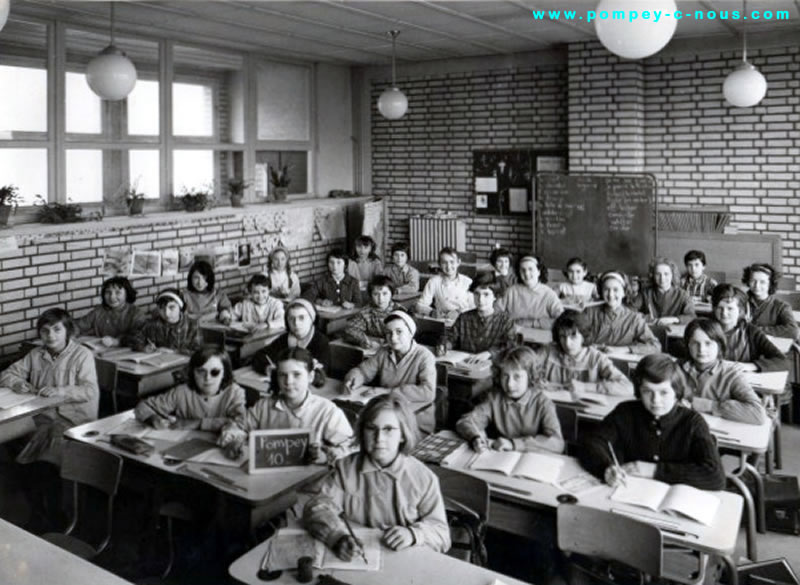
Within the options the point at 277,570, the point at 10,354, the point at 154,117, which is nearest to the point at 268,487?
the point at 277,570

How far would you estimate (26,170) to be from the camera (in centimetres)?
816

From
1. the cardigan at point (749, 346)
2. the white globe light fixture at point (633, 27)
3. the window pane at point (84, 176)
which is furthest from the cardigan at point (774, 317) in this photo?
the window pane at point (84, 176)

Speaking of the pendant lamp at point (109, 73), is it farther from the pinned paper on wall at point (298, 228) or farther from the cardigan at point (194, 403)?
the pinned paper on wall at point (298, 228)

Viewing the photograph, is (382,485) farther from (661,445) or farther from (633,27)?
(633,27)

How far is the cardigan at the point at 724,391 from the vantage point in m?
4.64

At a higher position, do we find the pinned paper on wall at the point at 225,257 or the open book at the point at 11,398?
the pinned paper on wall at the point at 225,257

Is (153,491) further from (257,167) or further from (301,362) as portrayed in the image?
(257,167)

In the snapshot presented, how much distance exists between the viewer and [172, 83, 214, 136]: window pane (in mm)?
9852

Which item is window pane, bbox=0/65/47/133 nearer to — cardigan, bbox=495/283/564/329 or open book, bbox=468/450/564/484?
cardigan, bbox=495/283/564/329

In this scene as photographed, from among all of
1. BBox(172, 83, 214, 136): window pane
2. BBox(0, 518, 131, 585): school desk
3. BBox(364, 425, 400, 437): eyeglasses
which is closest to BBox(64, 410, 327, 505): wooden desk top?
BBox(364, 425, 400, 437): eyeglasses

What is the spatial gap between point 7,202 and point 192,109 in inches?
120

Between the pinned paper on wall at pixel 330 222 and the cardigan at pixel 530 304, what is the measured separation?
13.9ft

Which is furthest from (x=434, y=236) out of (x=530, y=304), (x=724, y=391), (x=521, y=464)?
(x=521, y=464)

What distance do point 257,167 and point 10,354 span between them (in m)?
4.55
